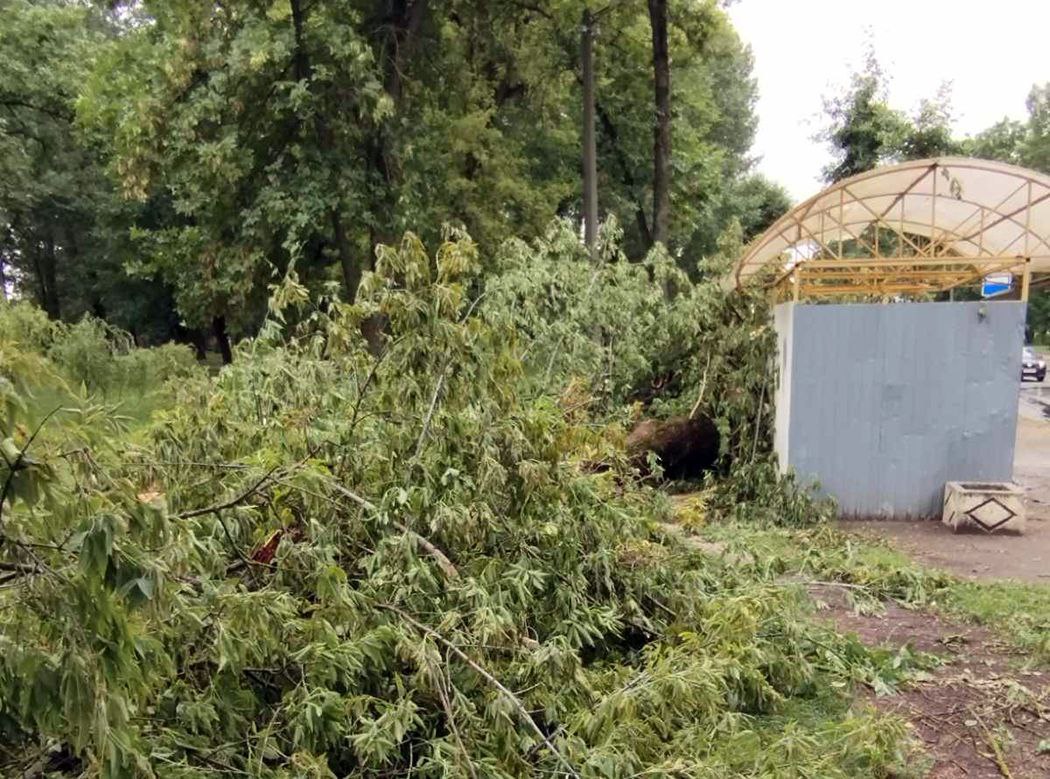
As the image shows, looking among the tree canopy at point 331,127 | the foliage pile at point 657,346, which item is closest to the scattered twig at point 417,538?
the tree canopy at point 331,127

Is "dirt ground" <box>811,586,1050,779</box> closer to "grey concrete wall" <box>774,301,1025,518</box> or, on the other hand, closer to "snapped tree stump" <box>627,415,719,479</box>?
"grey concrete wall" <box>774,301,1025,518</box>

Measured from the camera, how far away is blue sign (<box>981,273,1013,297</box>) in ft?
26.7

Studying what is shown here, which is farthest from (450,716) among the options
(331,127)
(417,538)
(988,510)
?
(331,127)

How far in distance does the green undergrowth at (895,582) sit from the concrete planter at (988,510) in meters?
1.05

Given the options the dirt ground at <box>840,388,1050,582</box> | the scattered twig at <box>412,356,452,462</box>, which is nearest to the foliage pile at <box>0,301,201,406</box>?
the scattered twig at <box>412,356,452,462</box>

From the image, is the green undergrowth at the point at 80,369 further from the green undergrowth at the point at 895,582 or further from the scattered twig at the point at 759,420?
the scattered twig at the point at 759,420

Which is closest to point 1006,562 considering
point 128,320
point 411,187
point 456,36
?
point 411,187

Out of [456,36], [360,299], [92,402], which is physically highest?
[456,36]

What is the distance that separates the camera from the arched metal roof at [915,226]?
7.44m

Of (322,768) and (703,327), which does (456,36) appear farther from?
(322,768)

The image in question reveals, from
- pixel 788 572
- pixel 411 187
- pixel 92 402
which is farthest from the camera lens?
pixel 411 187

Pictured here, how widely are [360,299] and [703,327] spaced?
657 cm

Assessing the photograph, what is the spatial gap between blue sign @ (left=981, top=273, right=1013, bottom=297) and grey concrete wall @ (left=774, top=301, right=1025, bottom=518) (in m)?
0.97

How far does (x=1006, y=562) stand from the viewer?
647cm
